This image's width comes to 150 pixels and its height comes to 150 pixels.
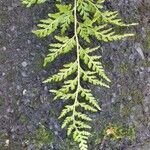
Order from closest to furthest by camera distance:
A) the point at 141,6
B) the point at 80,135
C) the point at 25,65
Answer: the point at 80,135, the point at 25,65, the point at 141,6

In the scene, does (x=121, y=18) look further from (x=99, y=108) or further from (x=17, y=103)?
(x=17, y=103)

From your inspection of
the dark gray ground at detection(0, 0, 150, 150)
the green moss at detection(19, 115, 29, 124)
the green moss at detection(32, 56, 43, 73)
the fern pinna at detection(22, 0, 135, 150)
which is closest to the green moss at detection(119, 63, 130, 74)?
the dark gray ground at detection(0, 0, 150, 150)

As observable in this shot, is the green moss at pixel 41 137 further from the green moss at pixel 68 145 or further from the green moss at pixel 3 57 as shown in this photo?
the green moss at pixel 3 57

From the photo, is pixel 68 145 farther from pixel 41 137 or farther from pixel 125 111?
pixel 125 111

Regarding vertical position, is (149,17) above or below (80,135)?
above

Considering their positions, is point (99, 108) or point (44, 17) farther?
point (44, 17)

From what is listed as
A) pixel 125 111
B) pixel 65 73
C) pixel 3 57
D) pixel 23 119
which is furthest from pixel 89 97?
pixel 3 57

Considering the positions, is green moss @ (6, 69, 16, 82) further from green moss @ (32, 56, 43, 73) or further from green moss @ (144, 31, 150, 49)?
green moss @ (144, 31, 150, 49)

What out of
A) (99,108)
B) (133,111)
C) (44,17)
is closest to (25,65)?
(44,17)
